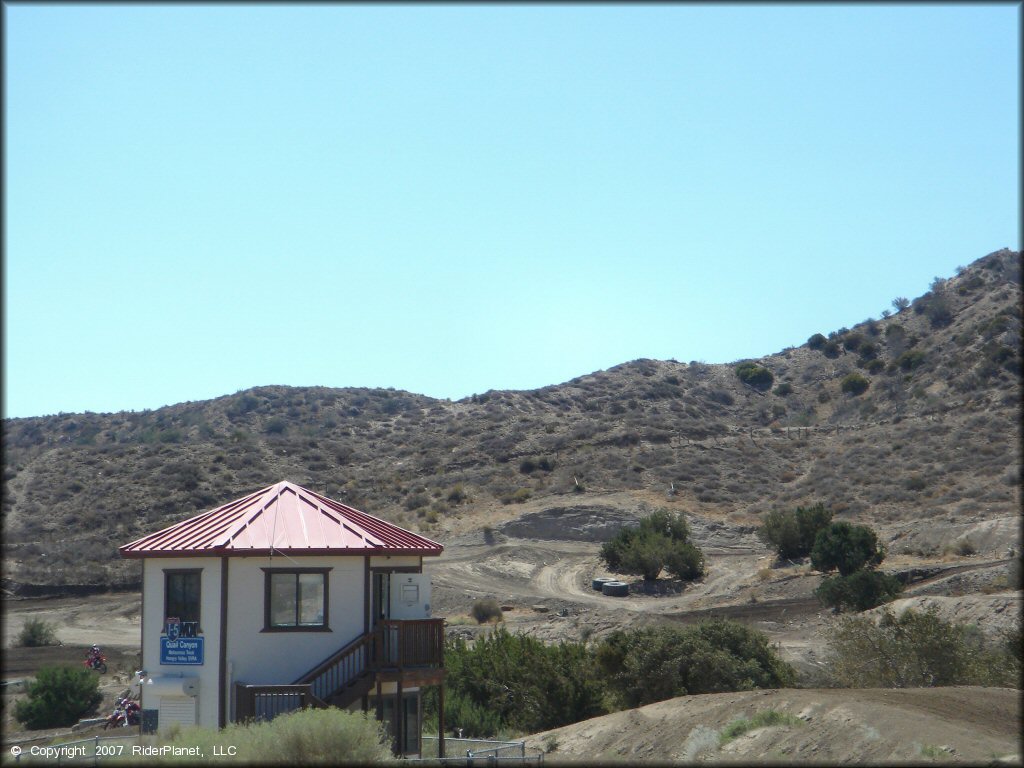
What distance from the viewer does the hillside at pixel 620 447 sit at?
63156 millimetres

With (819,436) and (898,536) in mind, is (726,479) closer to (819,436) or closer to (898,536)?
(819,436)

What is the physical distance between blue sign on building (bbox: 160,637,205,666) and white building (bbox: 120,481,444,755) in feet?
0.07

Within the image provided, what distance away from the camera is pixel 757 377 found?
109188 mm

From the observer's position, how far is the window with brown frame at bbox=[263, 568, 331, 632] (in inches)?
867

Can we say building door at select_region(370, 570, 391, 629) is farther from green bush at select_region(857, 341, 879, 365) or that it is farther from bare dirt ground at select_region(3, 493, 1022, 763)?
green bush at select_region(857, 341, 879, 365)

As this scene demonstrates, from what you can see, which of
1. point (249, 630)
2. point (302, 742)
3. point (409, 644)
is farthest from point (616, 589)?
point (302, 742)

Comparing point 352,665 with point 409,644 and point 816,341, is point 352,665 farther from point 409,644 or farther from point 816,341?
point 816,341

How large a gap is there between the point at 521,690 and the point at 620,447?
2119 inches

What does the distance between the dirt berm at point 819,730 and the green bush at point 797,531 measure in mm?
33309

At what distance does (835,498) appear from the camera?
65.8 metres

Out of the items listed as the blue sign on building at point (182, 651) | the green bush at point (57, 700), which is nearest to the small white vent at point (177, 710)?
the blue sign on building at point (182, 651)

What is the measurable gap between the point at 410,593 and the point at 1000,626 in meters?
20.6

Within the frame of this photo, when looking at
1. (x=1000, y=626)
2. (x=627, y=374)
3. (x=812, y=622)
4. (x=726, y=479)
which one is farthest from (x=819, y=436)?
(x=1000, y=626)

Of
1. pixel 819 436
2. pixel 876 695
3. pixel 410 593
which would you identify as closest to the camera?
pixel 876 695
